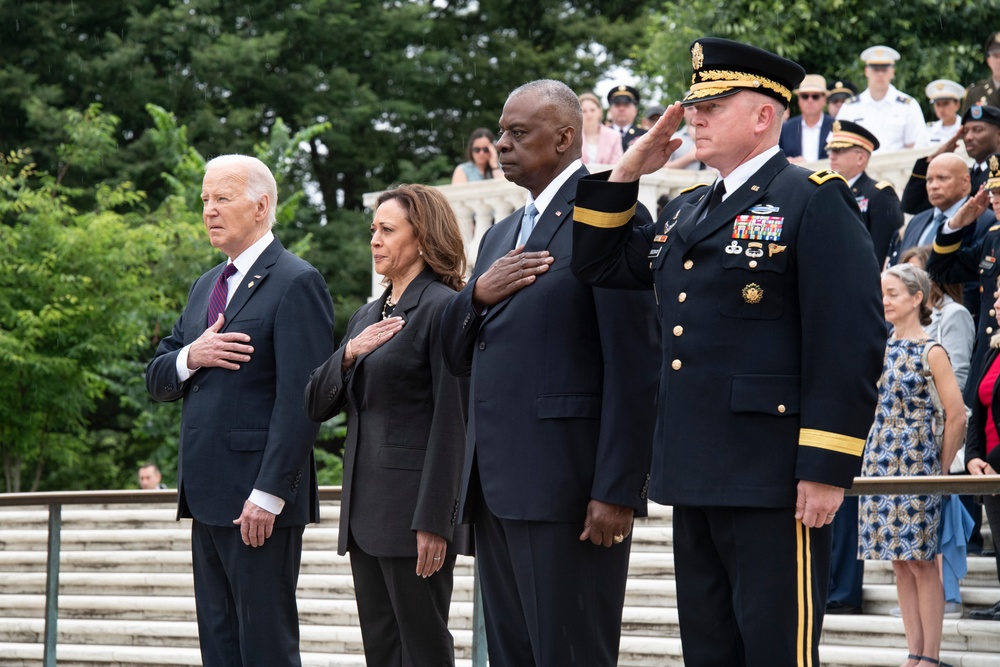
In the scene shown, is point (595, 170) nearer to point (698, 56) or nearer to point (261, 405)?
point (261, 405)

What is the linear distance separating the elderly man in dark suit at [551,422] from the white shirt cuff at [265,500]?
784mm

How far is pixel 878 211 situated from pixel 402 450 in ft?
17.6

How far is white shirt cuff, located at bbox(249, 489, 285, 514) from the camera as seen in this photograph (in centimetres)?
441

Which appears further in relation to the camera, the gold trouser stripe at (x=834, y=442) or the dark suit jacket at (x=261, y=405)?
the dark suit jacket at (x=261, y=405)

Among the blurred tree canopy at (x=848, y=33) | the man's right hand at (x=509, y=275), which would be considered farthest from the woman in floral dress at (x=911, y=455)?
the blurred tree canopy at (x=848, y=33)

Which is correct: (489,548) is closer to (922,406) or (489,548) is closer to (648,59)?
(922,406)

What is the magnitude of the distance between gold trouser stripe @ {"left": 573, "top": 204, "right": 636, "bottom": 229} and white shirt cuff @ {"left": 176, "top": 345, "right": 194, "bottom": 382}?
5.32ft

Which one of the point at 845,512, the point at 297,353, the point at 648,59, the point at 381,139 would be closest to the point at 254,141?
the point at 381,139

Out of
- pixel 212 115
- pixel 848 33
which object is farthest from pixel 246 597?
pixel 212 115

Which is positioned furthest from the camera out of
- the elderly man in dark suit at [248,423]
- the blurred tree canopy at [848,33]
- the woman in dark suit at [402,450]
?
the blurred tree canopy at [848,33]

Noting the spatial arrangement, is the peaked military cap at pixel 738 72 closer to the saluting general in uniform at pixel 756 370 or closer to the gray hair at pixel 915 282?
the saluting general in uniform at pixel 756 370

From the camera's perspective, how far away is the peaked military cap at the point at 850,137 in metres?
8.79

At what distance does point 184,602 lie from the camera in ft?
26.7

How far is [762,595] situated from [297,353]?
1.94 meters
